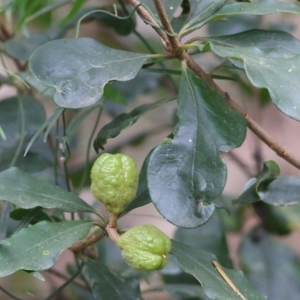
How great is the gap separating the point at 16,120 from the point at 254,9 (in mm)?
415

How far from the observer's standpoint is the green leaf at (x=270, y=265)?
0.85 meters

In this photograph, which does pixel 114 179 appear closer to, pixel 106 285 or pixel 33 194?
pixel 33 194

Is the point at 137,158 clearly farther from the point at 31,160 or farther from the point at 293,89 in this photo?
the point at 293,89

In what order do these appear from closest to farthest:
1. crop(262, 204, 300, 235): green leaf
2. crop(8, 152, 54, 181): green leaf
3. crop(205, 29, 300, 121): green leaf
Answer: crop(205, 29, 300, 121): green leaf
crop(8, 152, 54, 181): green leaf
crop(262, 204, 300, 235): green leaf

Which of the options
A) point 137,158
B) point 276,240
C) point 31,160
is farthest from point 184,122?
point 137,158

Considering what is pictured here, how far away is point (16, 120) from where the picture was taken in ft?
2.59

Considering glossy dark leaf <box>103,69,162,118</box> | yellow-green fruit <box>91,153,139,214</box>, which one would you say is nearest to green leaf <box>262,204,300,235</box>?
glossy dark leaf <box>103,69,162,118</box>

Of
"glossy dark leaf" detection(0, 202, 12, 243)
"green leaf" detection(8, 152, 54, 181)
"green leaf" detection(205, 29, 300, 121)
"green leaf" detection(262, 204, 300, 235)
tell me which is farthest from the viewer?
"green leaf" detection(262, 204, 300, 235)

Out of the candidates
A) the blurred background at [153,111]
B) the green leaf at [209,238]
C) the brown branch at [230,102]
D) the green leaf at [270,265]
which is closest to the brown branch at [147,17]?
the brown branch at [230,102]

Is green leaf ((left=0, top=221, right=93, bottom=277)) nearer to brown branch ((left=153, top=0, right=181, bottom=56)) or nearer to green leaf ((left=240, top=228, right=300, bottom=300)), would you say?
brown branch ((left=153, top=0, right=181, bottom=56))

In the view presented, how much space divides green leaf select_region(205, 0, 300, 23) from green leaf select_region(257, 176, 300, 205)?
0.68 feet

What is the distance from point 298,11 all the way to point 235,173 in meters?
1.11

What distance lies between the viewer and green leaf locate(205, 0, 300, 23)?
53 cm

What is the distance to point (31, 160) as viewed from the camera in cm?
78
